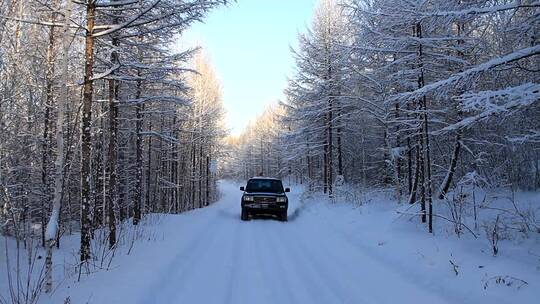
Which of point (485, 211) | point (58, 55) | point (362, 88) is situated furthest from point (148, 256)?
point (362, 88)

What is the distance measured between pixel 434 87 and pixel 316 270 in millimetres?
4050

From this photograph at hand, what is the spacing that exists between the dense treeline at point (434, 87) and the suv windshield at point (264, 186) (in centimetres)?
491

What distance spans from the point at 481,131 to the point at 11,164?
Answer: 17.4 meters

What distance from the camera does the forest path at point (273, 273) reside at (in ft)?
20.4

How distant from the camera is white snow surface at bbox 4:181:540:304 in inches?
237

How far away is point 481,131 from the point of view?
13430 mm

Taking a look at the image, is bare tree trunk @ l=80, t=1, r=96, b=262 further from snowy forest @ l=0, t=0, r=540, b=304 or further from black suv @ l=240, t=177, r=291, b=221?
black suv @ l=240, t=177, r=291, b=221

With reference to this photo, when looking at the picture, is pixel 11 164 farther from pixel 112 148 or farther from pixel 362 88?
pixel 362 88

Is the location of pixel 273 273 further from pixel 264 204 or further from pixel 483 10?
pixel 264 204

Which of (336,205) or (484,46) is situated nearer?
(484,46)

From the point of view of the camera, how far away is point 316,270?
26.2 ft

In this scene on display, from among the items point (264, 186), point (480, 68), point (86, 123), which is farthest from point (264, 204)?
point (480, 68)

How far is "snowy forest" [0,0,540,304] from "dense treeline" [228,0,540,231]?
61mm

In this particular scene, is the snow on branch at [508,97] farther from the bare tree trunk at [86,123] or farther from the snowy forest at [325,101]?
the bare tree trunk at [86,123]
